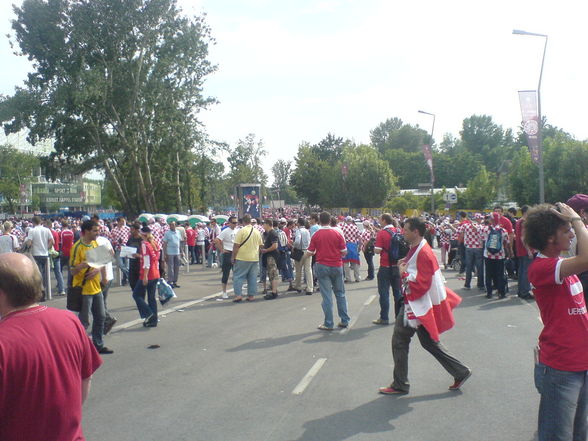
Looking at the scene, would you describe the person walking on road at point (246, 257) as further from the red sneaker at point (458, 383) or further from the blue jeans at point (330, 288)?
the red sneaker at point (458, 383)

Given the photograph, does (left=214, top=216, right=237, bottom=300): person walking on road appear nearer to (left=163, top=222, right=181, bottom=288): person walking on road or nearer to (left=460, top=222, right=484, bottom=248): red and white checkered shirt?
(left=163, top=222, right=181, bottom=288): person walking on road

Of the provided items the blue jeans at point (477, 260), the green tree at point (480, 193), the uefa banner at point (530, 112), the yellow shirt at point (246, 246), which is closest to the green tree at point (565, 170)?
the green tree at point (480, 193)

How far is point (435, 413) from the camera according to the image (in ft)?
17.3

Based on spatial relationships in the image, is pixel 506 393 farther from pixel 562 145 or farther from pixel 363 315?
pixel 562 145

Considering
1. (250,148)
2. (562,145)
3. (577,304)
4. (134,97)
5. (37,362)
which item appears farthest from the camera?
(250,148)

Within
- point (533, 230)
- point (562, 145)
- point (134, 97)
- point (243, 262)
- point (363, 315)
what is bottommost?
point (363, 315)

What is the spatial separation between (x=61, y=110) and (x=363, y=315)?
27.7 metres

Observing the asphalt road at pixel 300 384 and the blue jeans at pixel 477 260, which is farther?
the blue jeans at pixel 477 260

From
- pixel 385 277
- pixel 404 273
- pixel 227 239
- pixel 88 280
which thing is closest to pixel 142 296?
pixel 88 280

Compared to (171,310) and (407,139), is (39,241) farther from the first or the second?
(407,139)

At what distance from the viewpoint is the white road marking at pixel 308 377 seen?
6.01 metres

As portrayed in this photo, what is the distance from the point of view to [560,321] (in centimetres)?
339

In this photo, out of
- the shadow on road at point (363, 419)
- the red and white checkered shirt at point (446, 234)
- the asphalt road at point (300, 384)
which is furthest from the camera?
the red and white checkered shirt at point (446, 234)

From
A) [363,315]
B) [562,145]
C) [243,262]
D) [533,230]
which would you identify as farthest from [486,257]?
[562,145]
